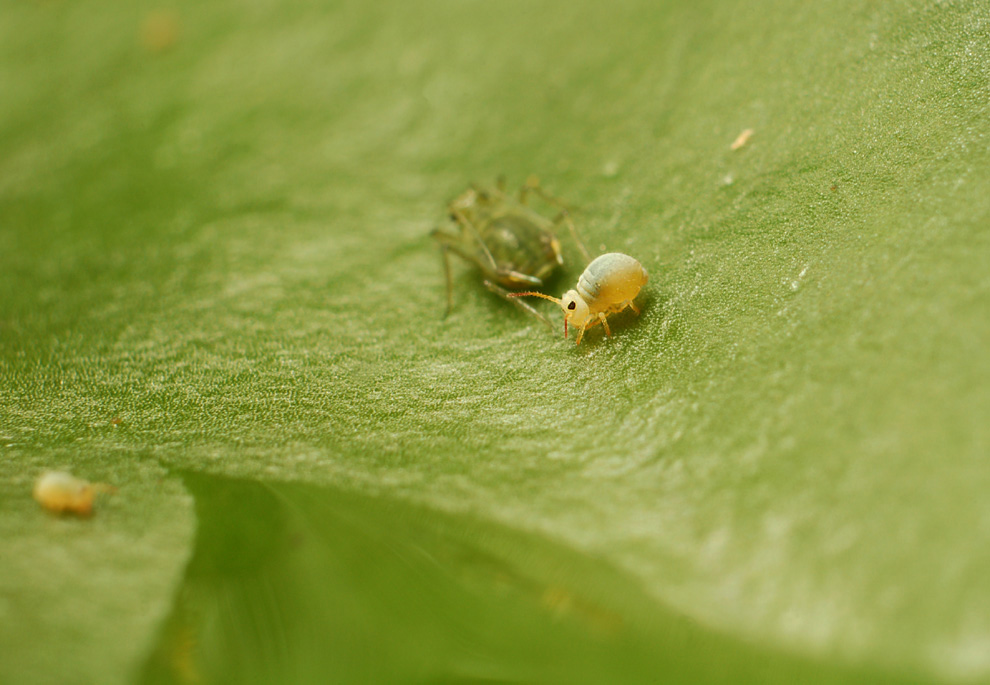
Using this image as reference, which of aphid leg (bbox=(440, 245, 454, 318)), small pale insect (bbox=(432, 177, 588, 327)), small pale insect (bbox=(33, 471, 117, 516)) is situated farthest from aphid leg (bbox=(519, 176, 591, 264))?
small pale insect (bbox=(33, 471, 117, 516))

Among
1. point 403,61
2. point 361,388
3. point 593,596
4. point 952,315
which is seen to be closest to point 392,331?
point 361,388

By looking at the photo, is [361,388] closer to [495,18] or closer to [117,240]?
[117,240]

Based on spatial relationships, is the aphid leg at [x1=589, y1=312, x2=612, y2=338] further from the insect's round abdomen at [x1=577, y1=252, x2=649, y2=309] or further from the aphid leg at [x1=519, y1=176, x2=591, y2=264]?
the aphid leg at [x1=519, y1=176, x2=591, y2=264]

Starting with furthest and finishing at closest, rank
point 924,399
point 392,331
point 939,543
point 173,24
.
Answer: point 173,24 → point 392,331 → point 924,399 → point 939,543

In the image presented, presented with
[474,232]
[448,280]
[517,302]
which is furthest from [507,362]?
[474,232]

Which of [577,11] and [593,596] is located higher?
→ [577,11]

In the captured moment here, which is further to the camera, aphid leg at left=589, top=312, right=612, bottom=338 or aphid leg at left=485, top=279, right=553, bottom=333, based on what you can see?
aphid leg at left=485, top=279, right=553, bottom=333

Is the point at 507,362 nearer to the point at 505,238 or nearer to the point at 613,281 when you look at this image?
the point at 613,281
